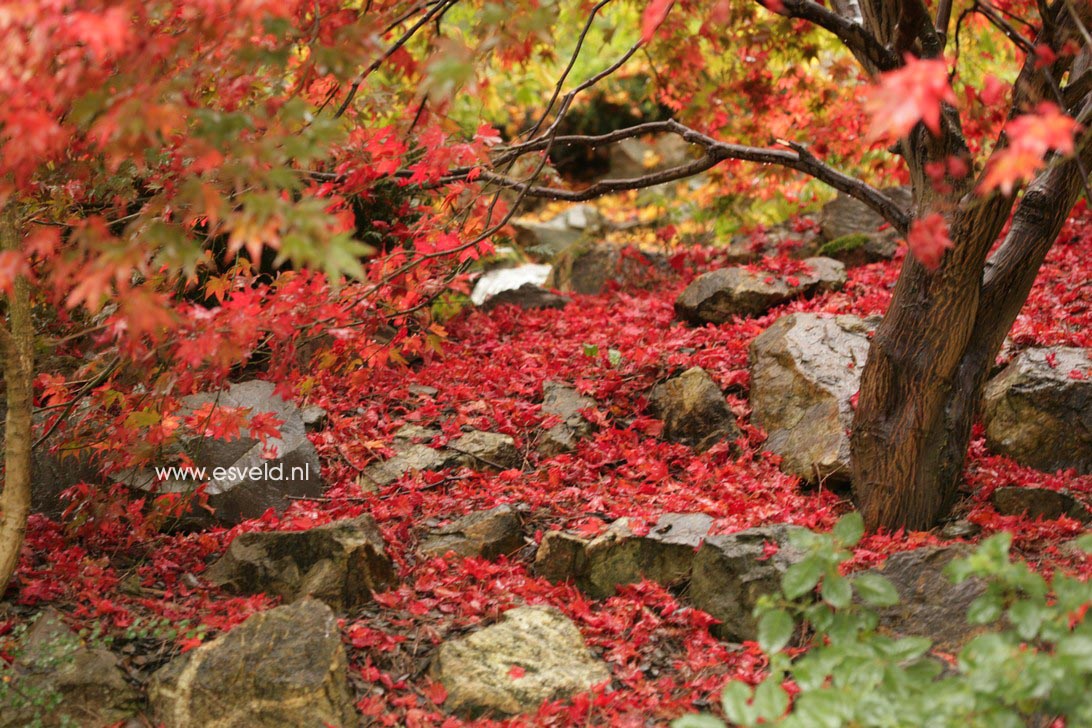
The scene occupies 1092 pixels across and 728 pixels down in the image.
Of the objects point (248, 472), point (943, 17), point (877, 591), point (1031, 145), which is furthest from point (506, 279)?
point (1031, 145)

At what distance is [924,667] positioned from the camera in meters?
2.65

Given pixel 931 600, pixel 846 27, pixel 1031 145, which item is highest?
pixel 846 27

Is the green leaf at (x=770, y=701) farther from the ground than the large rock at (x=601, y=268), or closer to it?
farther from the ground

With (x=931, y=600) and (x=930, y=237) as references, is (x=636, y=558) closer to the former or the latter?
(x=931, y=600)

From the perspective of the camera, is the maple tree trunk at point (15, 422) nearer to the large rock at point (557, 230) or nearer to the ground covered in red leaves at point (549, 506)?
the ground covered in red leaves at point (549, 506)

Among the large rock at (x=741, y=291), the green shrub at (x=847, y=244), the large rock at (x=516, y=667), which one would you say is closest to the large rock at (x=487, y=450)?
the large rock at (x=516, y=667)

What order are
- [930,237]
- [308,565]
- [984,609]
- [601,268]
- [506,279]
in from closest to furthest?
[984,609]
[930,237]
[308,565]
[601,268]
[506,279]

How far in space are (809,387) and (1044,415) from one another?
1.27m

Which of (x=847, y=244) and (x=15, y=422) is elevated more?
(x=847, y=244)

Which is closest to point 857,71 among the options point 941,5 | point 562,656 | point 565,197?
point 941,5

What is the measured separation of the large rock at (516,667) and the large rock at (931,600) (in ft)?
4.16

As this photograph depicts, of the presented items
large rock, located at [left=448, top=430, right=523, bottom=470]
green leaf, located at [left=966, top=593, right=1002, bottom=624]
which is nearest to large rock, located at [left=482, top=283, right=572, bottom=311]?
large rock, located at [left=448, top=430, right=523, bottom=470]

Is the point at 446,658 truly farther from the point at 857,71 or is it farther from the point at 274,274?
the point at 857,71

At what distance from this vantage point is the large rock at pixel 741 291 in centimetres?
699
